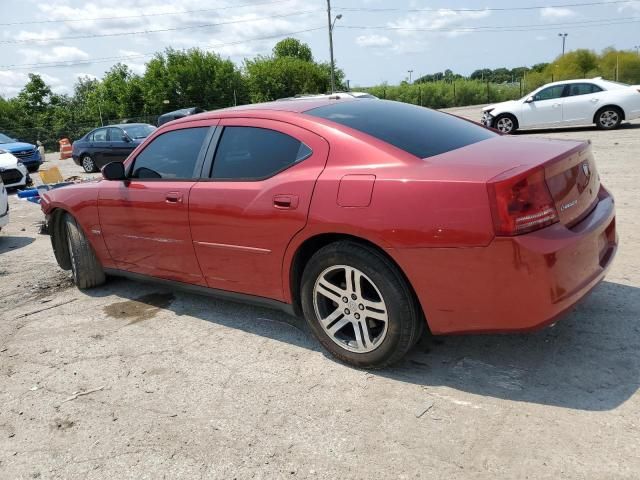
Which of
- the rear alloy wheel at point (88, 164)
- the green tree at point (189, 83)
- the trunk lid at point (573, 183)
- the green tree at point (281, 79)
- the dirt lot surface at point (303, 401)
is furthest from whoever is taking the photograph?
the green tree at point (281, 79)

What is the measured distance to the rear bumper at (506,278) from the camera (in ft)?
8.62

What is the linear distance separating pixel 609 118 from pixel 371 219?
47.0 ft

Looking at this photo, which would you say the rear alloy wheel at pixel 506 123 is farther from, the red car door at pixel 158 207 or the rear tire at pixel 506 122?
the red car door at pixel 158 207

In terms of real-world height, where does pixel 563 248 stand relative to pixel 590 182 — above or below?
below

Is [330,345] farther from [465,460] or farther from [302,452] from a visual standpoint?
[465,460]

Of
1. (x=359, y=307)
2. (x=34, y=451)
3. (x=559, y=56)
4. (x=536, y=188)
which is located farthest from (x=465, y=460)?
(x=559, y=56)

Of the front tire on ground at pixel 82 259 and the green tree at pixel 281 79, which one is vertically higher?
the green tree at pixel 281 79

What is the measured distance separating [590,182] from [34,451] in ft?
11.0

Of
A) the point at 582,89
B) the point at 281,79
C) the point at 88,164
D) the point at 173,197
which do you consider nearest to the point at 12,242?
the point at 173,197

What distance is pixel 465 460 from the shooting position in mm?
2422

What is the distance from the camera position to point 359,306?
3.18 m

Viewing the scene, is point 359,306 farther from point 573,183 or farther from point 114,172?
point 114,172

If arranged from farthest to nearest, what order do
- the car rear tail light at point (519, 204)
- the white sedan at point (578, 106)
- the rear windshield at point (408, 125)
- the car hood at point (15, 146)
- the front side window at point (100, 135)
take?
the car hood at point (15, 146) → the front side window at point (100, 135) → the white sedan at point (578, 106) → the rear windshield at point (408, 125) → the car rear tail light at point (519, 204)

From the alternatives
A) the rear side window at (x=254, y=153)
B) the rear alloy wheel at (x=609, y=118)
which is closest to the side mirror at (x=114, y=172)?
the rear side window at (x=254, y=153)
